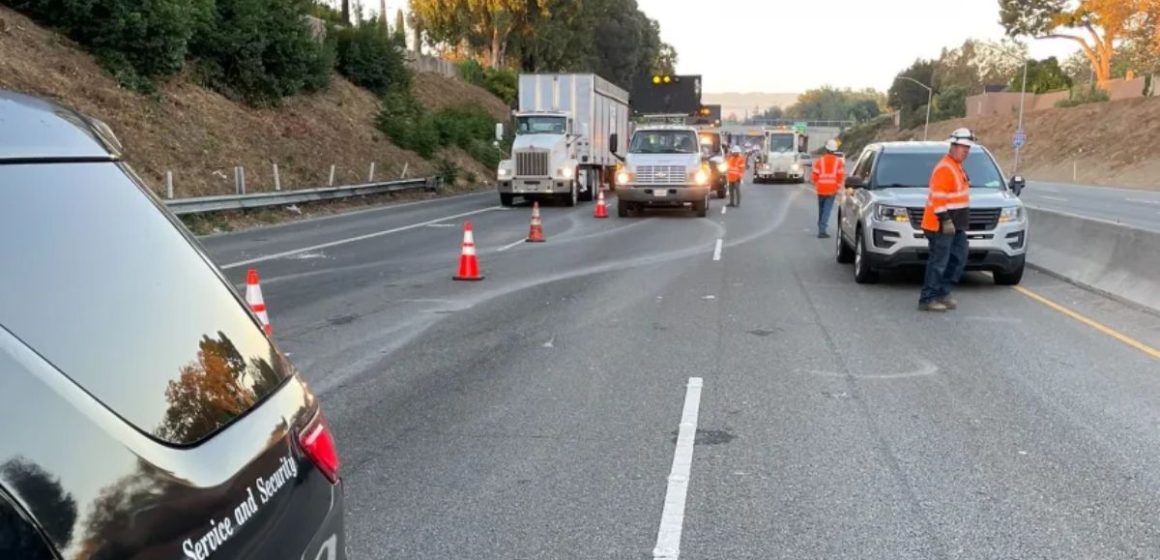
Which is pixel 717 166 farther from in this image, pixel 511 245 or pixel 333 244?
pixel 333 244

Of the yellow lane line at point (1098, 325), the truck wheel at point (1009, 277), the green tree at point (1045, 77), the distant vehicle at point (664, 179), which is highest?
the green tree at point (1045, 77)

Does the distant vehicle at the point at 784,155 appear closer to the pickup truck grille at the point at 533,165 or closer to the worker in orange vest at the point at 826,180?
the pickup truck grille at the point at 533,165

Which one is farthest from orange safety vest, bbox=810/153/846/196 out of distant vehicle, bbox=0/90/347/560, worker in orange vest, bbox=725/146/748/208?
distant vehicle, bbox=0/90/347/560

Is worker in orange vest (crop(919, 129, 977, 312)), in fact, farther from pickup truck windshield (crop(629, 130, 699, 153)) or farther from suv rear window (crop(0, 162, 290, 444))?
pickup truck windshield (crop(629, 130, 699, 153))

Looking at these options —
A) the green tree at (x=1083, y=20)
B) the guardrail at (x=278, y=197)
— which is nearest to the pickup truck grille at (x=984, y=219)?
the guardrail at (x=278, y=197)

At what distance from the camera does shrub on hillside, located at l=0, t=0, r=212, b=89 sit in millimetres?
22781

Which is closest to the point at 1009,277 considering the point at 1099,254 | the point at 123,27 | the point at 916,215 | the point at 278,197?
the point at 1099,254

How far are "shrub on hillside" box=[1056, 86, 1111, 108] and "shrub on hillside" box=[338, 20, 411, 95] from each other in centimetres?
4981

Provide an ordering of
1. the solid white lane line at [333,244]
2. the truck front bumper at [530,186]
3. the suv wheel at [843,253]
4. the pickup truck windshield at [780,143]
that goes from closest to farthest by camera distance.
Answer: the solid white lane line at [333,244] → the suv wheel at [843,253] → the truck front bumper at [530,186] → the pickup truck windshield at [780,143]

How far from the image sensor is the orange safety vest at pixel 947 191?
9797 mm

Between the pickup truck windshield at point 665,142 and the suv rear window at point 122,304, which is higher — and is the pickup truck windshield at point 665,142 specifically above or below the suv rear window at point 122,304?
above

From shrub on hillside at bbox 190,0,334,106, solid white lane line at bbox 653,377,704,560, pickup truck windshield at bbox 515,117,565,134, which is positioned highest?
shrub on hillside at bbox 190,0,334,106

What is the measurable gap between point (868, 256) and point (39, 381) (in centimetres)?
1093

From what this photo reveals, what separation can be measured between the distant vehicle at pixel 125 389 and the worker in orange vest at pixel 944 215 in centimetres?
869
